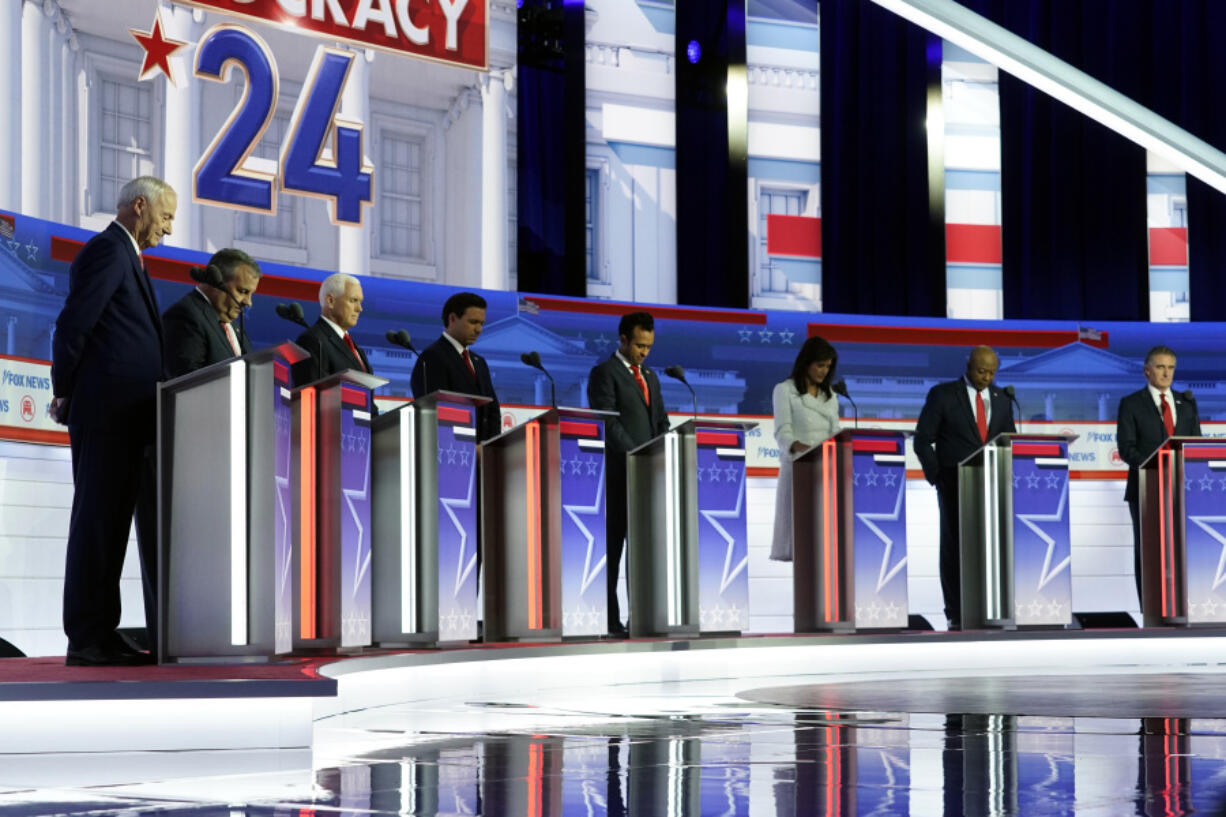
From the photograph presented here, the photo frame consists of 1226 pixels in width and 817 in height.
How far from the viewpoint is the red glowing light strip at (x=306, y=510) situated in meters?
4.34

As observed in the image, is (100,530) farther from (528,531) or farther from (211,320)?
(528,531)

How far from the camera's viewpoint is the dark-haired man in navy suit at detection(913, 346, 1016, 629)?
23.5ft

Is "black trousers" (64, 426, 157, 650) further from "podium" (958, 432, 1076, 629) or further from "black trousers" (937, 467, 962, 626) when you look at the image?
"black trousers" (937, 467, 962, 626)

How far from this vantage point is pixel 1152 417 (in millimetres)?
7602

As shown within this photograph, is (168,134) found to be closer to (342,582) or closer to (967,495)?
(342,582)

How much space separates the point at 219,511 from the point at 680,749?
3.68 feet

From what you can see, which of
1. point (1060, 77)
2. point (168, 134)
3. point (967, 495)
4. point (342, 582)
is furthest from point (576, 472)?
point (1060, 77)

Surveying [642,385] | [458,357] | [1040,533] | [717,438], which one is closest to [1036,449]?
[1040,533]

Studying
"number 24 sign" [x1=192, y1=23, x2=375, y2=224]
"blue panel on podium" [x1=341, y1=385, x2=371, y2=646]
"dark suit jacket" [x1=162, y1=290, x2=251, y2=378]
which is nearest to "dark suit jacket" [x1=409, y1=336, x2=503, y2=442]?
"blue panel on podium" [x1=341, y1=385, x2=371, y2=646]

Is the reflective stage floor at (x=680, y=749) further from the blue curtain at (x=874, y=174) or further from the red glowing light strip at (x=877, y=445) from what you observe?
the blue curtain at (x=874, y=174)

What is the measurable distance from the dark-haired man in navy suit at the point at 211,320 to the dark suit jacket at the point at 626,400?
2.00 metres

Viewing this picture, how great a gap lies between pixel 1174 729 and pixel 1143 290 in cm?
659

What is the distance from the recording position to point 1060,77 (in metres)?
1.85

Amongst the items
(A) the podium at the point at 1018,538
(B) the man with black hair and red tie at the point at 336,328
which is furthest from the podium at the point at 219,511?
(A) the podium at the point at 1018,538
